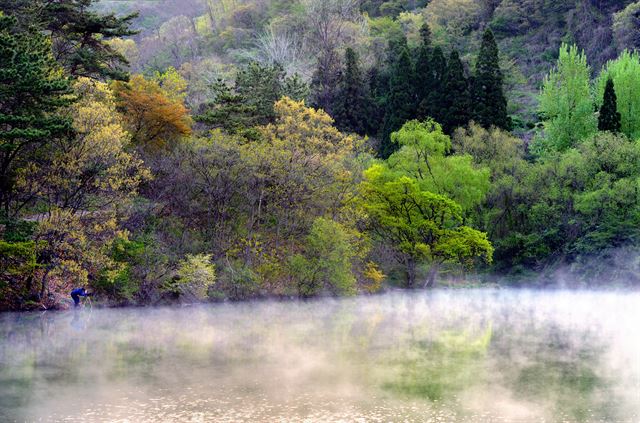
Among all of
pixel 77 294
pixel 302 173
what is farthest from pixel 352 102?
pixel 77 294

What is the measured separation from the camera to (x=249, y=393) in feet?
62.8

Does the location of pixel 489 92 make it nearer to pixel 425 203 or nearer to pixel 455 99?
pixel 455 99

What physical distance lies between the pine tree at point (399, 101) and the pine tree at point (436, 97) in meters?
1.16

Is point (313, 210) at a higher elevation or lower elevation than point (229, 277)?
higher

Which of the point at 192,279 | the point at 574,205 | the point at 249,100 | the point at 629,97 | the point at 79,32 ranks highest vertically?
the point at 79,32

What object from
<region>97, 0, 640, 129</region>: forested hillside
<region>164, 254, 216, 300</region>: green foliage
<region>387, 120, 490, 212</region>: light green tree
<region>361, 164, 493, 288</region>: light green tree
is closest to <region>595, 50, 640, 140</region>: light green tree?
<region>97, 0, 640, 129</region>: forested hillside

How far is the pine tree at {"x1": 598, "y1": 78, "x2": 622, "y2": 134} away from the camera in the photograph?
5003 cm

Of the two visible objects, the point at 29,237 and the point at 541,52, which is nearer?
the point at 29,237

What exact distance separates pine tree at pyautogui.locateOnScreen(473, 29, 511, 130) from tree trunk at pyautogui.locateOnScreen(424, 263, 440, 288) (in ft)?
40.8

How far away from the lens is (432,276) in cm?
4662

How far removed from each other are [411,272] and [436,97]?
15848 mm

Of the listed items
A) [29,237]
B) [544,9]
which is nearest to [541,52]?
[544,9]

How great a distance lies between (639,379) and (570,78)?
38858mm

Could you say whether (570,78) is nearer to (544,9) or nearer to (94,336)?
(544,9)
